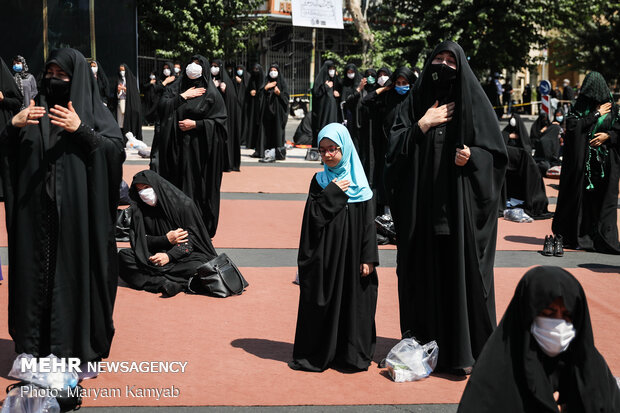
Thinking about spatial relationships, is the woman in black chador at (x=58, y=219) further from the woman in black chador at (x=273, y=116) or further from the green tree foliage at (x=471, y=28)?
the green tree foliage at (x=471, y=28)

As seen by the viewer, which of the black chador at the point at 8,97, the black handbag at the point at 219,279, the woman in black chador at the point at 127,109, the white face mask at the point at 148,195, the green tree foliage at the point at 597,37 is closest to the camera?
the black handbag at the point at 219,279

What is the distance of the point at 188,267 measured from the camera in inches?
285

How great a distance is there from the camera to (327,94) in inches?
743

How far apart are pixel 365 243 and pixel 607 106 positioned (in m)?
5.35

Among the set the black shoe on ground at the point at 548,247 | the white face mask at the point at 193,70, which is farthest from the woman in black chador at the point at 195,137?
the black shoe on ground at the point at 548,247

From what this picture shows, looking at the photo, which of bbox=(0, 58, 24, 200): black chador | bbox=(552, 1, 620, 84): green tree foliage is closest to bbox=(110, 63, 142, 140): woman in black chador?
bbox=(0, 58, 24, 200): black chador

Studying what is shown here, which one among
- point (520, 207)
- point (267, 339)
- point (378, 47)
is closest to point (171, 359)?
→ point (267, 339)

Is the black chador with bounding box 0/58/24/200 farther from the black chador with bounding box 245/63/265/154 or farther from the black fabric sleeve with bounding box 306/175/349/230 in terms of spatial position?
the black chador with bounding box 245/63/265/154

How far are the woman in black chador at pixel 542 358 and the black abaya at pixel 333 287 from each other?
1894 mm

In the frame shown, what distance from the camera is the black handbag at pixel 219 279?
693 centimetres

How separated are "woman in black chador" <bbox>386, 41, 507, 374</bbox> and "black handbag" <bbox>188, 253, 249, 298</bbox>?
2037 millimetres

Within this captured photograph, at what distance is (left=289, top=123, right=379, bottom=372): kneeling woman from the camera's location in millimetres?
5148

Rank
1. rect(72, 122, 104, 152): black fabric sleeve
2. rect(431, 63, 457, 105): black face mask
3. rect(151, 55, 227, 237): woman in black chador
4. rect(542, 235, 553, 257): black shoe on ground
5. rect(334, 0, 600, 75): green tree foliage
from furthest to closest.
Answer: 1. rect(334, 0, 600, 75): green tree foliage
2. rect(542, 235, 553, 257): black shoe on ground
3. rect(151, 55, 227, 237): woman in black chador
4. rect(431, 63, 457, 105): black face mask
5. rect(72, 122, 104, 152): black fabric sleeve

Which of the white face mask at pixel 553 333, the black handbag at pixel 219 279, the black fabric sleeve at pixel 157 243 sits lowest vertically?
the black handbag at pixel 219 279
